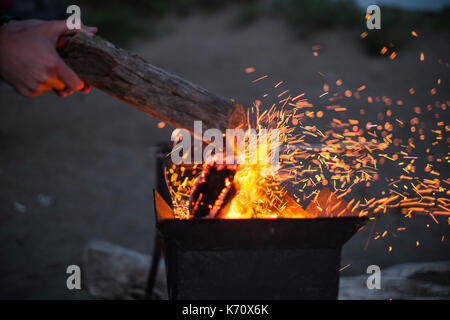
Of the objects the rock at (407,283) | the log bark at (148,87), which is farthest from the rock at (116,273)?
the log bark at (148,87)

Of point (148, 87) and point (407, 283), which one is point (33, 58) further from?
point (407, 283)

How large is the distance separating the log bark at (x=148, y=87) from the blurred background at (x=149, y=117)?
0.59m

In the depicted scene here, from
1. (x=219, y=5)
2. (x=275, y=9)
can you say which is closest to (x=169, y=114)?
(x=275, y=9)

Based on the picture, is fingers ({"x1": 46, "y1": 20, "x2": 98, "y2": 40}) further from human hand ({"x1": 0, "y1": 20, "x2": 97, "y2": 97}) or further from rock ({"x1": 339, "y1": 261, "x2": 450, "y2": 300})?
rock ({"x1": 339, "y1": 261, "x2": 450, "y2": 300})

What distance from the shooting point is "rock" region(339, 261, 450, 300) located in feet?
9.53

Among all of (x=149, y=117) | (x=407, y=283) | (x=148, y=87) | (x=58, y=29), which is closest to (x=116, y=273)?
(x=148, y=87)

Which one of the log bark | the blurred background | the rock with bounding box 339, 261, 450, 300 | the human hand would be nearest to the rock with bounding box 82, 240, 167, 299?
the blurred background

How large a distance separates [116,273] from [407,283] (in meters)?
2.47

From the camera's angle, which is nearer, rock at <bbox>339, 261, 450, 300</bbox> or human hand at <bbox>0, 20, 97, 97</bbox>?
human hand at <bbox>0, 20, 97, 97</bbox>

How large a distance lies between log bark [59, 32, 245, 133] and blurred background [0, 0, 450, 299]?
0.59m

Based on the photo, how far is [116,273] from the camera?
11.0 feet

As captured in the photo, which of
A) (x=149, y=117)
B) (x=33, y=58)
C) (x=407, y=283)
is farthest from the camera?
(x=149, y=117)

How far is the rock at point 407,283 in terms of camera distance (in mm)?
2904
